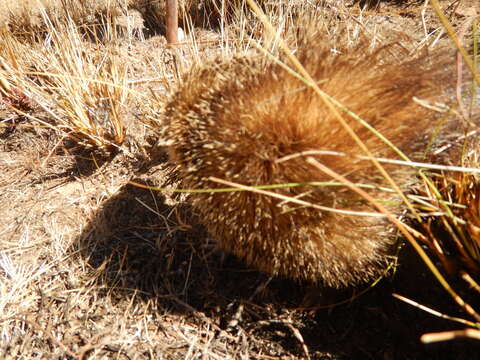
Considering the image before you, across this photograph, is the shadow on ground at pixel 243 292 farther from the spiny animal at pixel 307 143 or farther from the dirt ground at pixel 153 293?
the spiny animal at pixel 307 143

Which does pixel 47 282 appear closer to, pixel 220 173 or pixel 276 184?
pixel 220 173

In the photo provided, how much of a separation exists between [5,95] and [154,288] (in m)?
1.42

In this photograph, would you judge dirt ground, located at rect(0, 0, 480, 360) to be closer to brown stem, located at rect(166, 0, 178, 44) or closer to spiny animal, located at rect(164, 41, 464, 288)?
spiny animal, located at rect(164, 41, 464, 288)

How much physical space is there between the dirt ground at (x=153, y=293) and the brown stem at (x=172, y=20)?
1.52 ft

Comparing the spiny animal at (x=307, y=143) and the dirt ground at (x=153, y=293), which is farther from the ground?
the spiny animal at (x=307, y=143)

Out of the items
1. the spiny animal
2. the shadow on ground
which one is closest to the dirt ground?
the shadow on ground

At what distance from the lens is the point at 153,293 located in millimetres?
1276

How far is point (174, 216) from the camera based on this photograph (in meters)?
1.44

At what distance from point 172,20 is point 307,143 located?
4.92 ft

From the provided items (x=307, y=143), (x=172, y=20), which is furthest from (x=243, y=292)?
(x=172, y=20)

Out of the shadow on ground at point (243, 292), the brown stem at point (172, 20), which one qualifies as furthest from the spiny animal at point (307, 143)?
the brown stem at point (172, 20)

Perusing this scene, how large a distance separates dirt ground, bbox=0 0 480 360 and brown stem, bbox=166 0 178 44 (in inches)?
18.2

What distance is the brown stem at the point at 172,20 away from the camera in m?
1.92

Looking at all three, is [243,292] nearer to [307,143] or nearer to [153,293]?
[153,293]
